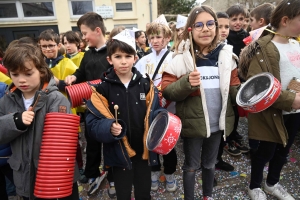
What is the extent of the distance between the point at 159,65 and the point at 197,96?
0.94 meters

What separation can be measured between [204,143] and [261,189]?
3.46ft

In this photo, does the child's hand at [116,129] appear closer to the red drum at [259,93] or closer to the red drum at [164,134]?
the red drum at [164,134]

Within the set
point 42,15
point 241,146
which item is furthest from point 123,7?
point 241,146

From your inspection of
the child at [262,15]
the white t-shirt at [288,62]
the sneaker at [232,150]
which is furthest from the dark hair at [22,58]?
the child at [262,15]

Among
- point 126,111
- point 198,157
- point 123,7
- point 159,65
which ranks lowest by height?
point 198,157

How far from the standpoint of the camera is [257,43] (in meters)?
1.96

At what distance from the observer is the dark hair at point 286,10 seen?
1790 mm

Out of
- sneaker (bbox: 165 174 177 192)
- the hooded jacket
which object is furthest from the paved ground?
the hooded jacket

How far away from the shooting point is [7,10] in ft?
40.0

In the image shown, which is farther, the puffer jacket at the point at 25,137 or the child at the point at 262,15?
the child at the point at 262,15

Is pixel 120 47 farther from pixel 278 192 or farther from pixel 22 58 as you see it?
pixel 278 192

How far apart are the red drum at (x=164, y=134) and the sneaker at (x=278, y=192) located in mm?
1608

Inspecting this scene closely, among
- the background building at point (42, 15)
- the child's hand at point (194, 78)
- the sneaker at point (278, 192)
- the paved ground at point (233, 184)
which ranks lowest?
the paved ground at point (233, 184)

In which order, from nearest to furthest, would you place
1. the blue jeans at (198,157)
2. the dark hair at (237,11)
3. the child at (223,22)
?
1. the blue jeans at (198,157)
2. the child at (223,22)
3. the dark hair at (237,11)
